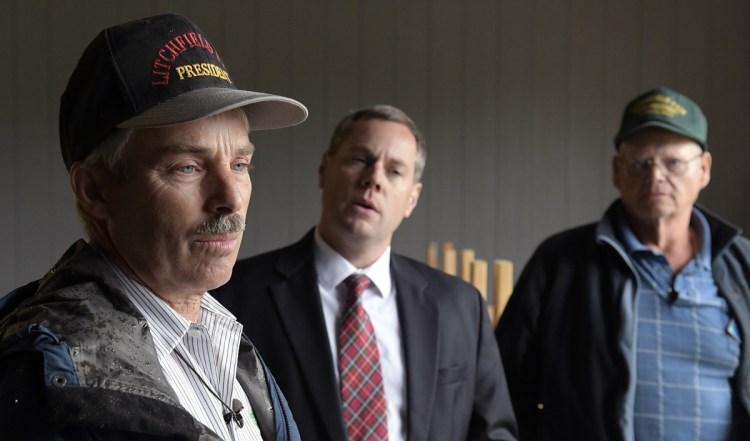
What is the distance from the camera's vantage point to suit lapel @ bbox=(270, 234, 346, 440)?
6.79ft

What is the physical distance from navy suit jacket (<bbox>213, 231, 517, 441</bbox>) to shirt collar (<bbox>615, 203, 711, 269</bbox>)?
617mm

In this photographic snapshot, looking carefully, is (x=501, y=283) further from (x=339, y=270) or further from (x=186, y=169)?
(x=186, y=169)

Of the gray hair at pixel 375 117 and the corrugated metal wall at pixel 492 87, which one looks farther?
the corrugated metal wall at pixel 492 87

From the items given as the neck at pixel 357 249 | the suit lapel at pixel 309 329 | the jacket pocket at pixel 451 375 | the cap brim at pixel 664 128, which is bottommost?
the jacket pocket at pixel 451 375

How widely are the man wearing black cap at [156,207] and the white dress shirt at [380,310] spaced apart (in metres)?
0.94

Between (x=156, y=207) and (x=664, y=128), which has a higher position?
(x=664, y=128)

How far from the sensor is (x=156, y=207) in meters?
1.12

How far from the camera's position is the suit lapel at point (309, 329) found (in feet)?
6.79

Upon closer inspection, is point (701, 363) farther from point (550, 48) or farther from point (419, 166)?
point (550, 48)

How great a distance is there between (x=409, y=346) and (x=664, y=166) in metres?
1.13

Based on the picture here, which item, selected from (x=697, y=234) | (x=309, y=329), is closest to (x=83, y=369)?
(x=309, y=329)

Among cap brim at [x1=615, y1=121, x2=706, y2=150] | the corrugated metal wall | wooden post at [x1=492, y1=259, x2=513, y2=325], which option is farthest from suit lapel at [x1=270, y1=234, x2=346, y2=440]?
the corrugated metal wall

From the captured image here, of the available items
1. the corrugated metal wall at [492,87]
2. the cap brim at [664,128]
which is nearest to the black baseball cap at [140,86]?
the cap brim at [664,128]

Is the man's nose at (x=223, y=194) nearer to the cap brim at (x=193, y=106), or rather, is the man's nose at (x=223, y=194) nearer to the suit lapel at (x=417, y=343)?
the cap brim at (x=193, y=106)
